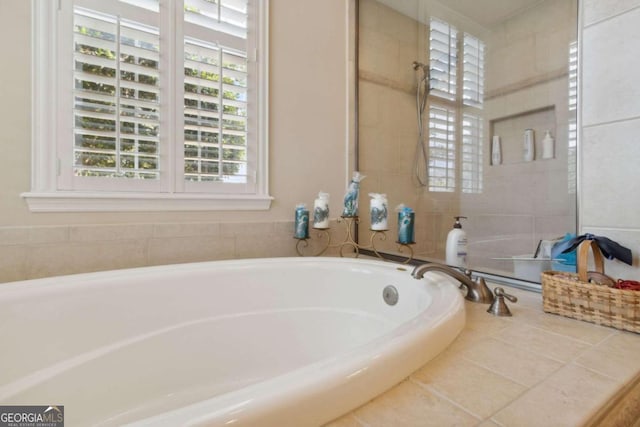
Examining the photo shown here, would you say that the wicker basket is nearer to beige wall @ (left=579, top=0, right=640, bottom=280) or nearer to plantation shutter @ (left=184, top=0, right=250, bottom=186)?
beige wall @ (left=579, top=0, right=640, bottom=280)

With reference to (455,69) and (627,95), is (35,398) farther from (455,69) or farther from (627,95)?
(455,69)

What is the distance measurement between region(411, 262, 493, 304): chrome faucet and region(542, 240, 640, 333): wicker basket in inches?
6.3

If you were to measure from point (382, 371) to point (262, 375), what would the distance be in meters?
0.82

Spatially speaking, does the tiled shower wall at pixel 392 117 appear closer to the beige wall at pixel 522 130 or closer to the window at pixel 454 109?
the window at pixel 454 109

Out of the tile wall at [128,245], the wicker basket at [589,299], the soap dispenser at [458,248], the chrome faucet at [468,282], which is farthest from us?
the soap dispenser at [458,248]

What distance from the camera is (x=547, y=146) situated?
5.86 feet

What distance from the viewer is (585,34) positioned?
3.35 ft

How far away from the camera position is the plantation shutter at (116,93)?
1195 mm

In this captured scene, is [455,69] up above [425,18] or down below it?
below

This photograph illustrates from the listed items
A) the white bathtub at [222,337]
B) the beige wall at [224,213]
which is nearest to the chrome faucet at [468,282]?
the white bathtub at [222,337]

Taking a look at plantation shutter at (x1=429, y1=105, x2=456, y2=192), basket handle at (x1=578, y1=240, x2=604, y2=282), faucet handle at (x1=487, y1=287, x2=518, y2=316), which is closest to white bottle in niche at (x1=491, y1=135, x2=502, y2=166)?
plantation shutter at (x1=429, y1=105, x2=456, y2=192)

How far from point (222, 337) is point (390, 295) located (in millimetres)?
650

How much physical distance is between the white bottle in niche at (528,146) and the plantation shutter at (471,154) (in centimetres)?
25

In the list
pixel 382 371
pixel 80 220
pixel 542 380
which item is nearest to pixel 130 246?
pixel 80 220
